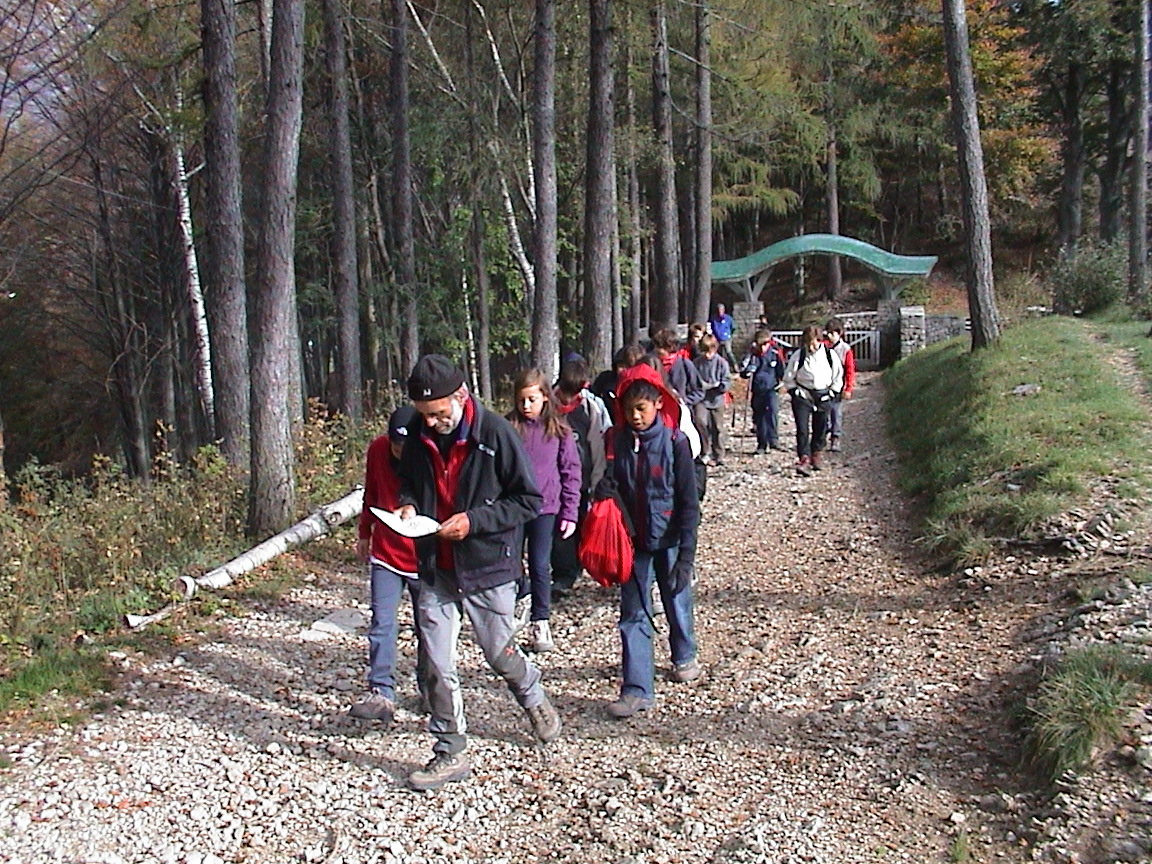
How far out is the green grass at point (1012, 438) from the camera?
799cm

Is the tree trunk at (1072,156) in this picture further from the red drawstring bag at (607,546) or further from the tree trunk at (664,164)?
the red drawstring bag at (607,546)

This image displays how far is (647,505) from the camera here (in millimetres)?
5324

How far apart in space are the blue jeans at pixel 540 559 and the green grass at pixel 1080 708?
289 cm

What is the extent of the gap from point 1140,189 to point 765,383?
1507 cm

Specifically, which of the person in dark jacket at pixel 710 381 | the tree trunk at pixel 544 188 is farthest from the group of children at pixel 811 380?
the tree trunk at pixel 544 188

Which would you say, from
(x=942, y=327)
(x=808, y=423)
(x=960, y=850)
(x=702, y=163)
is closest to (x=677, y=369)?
(x=808, y=423)

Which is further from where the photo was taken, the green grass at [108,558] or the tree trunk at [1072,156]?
the tree trunk at [1072,156]

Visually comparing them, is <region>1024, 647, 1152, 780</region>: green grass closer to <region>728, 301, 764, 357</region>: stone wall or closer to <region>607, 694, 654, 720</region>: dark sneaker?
<region>607, 694, 654, 720</region>: dark sneaker

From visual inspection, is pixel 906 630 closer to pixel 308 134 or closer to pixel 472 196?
pixel 472 196

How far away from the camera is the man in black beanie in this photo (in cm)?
438

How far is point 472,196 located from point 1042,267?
74.5 ft

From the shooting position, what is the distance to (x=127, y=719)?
545 centimetres

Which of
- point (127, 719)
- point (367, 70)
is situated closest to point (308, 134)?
point (367, 70)

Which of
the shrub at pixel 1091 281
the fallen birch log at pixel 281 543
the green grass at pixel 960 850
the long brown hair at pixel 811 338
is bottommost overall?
Result: the green grass at pixel 960 850
